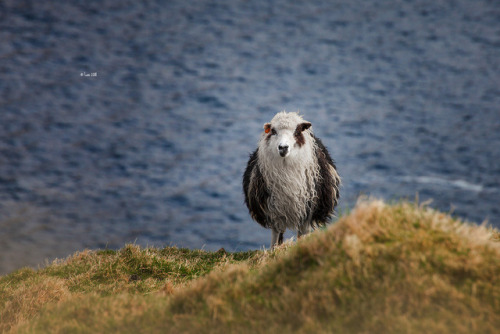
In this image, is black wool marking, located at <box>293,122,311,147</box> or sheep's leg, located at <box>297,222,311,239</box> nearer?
black wool marking, located at <box>293,122,311,147</box>

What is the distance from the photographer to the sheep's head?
10766 mm

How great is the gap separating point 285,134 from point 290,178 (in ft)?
3.72

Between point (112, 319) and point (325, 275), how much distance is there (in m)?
2.71

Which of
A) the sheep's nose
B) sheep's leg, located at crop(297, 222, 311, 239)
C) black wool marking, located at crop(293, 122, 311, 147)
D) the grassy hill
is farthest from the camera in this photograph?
sheep's leg, located at crop(297, 222, 311, 239)

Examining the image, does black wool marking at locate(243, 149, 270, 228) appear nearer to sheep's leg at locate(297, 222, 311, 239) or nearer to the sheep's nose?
sheep's leg at locate(297, 222, 311, 239)

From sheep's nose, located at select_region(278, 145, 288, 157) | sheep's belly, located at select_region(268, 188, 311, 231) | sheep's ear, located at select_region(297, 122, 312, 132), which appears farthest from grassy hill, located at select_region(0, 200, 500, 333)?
sheep's ear, located at select_region(297, 122, 312, 132)

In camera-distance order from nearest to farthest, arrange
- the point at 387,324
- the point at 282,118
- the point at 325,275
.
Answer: the point at 387,324 < the point at 325,275 < the point at 282,118

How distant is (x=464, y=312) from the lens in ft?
15.2

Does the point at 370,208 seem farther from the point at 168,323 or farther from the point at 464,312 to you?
the point at 168,323

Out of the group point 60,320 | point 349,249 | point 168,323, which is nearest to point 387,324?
point 349,249

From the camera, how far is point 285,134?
1089 centimetres

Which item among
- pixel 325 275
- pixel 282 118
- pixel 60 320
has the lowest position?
pixel 60 320

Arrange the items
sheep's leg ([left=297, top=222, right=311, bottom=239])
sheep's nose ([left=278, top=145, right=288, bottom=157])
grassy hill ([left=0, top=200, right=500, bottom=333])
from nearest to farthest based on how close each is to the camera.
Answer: grassy hill ([left=0, top=200, right=500, bottom=333]) < sheep's nose ([left=278, top=145, right=288, bottom=157]) < sheep's leg ([left=297, top=222, right=311, bottom=239])

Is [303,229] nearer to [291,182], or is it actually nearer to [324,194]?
[324,194]
